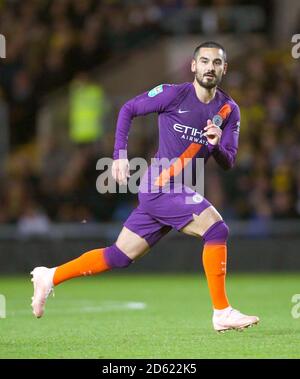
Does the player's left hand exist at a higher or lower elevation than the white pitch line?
higher

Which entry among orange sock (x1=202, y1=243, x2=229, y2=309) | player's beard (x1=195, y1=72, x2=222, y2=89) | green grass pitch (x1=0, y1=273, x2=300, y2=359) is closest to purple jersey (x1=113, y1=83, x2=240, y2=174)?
player's beard (x1=195, y1=72, x2=222, y2=89)

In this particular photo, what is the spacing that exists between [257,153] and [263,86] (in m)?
1.58

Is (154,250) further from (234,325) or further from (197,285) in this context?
(234,325)

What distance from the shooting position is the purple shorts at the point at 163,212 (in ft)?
24.3

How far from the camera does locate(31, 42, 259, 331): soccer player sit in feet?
24.3

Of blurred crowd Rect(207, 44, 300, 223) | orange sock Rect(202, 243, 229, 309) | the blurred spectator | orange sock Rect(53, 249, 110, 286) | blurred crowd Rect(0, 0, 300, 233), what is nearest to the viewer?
orange sock Rect(202, 243, 229, 309)

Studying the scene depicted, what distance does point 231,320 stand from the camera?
7.24 meters

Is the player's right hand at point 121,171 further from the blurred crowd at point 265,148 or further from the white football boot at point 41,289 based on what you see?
the blurred crowd at point 265,148

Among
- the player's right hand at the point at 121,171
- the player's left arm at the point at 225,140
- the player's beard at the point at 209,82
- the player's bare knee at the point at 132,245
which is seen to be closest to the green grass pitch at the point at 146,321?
the player's bare knee at the point at 132,245

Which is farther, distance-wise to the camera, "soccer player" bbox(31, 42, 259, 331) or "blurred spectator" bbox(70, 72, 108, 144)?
"blurred spectator" bbox(70, 72, 108, 144)

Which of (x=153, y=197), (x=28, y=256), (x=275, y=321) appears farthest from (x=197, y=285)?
(x=153, y=197)

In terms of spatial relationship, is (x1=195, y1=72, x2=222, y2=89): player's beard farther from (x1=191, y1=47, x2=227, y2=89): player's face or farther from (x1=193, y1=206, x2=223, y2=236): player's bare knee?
(x1=193, y1=206, x2=223, y2=236): player's bare knee

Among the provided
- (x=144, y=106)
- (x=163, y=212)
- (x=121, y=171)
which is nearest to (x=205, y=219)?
(x=163, y=212)

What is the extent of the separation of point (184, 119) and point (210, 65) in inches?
16.3
